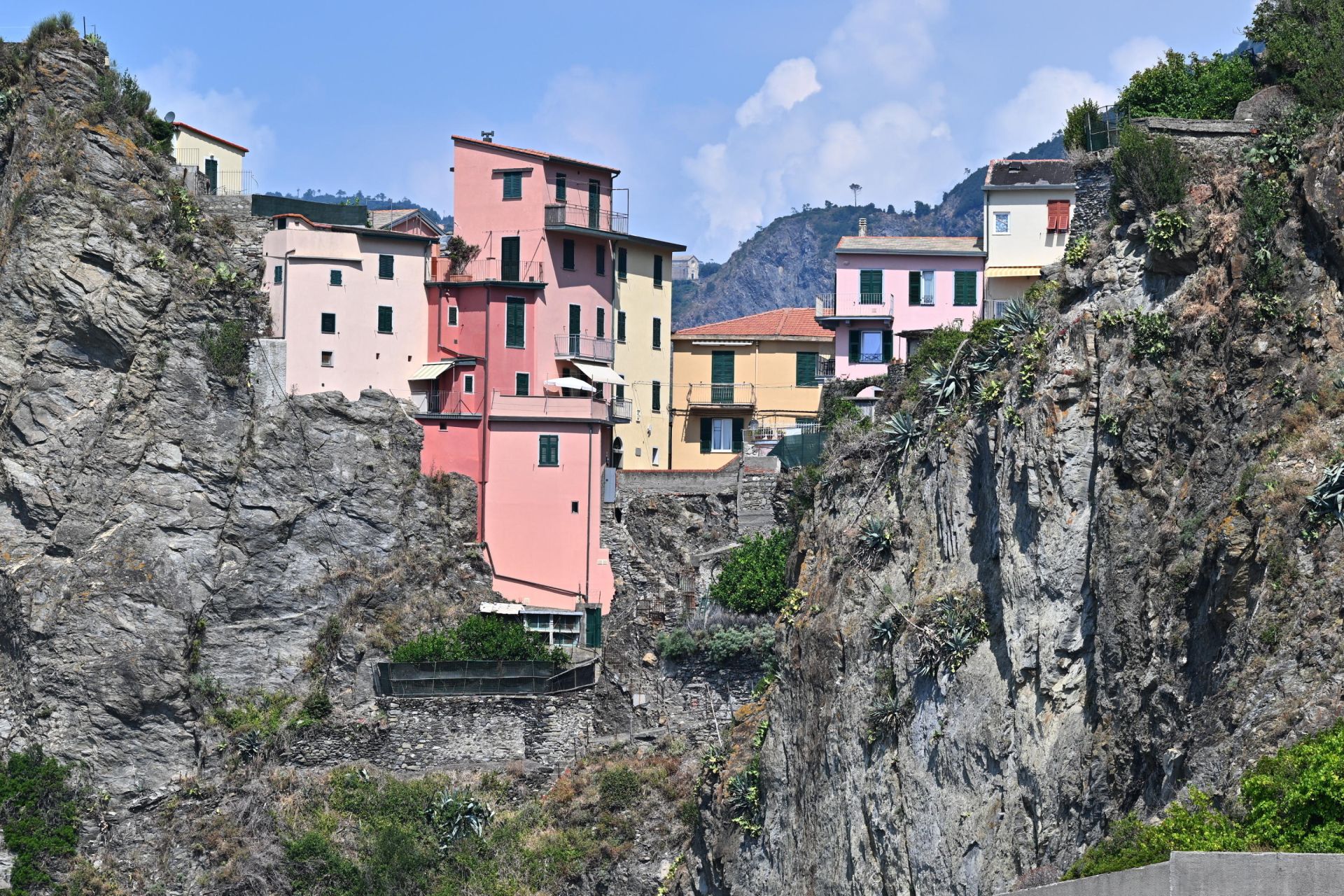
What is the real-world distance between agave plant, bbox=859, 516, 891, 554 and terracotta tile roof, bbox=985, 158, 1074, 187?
21124mm

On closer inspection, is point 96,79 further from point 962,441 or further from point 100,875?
point 962,441

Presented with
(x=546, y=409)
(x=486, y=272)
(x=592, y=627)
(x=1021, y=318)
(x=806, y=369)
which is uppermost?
(x=486, y=272)

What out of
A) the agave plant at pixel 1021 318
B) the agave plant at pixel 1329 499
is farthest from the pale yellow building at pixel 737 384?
the agave plant at pixel 1329 499

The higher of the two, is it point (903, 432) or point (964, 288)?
point (964, 288)

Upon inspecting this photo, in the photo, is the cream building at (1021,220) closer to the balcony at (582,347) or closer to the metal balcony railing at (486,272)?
the balcony at (582,347)

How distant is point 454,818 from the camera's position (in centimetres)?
5784

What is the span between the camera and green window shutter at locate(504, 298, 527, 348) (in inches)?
2542

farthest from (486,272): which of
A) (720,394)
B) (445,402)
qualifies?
(720,394)

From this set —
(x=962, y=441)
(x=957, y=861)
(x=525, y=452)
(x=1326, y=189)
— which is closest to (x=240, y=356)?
(x=525, y=452)

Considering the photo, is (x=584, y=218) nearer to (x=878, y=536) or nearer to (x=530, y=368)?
(x=530, y=368)

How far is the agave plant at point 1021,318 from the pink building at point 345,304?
2521 cm

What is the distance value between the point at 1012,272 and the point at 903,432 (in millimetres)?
18980

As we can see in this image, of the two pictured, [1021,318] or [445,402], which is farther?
[445,402]

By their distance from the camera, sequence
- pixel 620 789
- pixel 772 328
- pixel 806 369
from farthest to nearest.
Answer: pixel 772 328 → pixel 806 369 → pixel 620 789
